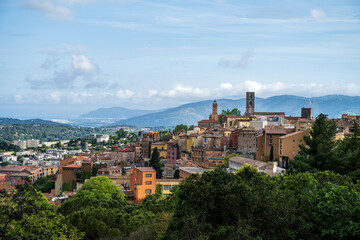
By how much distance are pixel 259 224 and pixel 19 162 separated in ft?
365

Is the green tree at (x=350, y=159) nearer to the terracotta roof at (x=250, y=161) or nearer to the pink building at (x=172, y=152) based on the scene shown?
the terracotta roof at (x=250, y=161)

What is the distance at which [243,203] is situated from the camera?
14109mm

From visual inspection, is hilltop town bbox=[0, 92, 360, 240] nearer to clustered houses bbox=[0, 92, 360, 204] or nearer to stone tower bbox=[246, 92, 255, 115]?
clustered houses bbox=[0, 92, 360, 204]

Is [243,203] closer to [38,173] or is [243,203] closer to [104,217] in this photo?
[104,217]

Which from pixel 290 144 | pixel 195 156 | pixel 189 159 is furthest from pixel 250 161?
pixel 189 159

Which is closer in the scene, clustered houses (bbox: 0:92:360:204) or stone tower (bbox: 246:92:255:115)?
clustered houses (bbox: 0:92:360:204)

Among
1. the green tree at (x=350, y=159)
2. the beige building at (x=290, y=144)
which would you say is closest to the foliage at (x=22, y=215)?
the green tree at (x=350, y=159)

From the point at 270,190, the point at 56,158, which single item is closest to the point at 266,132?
the point at 270,190

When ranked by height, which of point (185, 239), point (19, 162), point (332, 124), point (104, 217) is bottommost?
point (19, 162)

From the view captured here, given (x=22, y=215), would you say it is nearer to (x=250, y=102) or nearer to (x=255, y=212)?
(x=255, y=212)

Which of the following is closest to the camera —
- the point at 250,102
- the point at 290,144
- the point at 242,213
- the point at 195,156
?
the point at 242,213

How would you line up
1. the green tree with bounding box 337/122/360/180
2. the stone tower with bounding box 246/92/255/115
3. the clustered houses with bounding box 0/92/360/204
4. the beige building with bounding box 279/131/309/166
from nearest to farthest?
the green tree with bounding box 337/122/360/180
the clustered houses with bounding box 0/92/360/204
the beige building with bounding box 279/131/309/166
the stone tower with bounding box 246/92/255/115

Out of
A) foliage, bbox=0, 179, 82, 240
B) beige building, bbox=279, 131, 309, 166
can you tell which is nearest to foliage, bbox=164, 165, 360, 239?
foliage, bbox=0, 179, 82, 240

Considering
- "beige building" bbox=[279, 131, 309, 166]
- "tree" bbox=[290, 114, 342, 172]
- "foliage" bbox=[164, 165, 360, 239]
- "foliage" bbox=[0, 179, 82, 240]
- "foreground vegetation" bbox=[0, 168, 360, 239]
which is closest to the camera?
"foliage" bbox=[0, 179, 82, 240]
